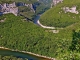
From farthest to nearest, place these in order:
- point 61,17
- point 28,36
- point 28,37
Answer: point 61,17
point 28,36
point 28,37

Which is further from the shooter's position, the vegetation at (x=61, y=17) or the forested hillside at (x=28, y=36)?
the vegetation at (x=61, y=17)

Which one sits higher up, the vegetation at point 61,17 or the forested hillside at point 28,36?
the vegetation at point 61,17

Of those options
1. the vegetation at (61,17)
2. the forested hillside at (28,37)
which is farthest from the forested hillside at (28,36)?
the vegetation at (61,17)

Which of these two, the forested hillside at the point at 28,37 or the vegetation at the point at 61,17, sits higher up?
the vegetation at the point at 61,17

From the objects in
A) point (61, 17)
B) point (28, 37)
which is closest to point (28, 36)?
point (28, 37)

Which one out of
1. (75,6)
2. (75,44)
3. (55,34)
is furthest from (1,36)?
(75,44)

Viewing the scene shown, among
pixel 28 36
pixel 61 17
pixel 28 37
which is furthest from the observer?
pixel 61 17

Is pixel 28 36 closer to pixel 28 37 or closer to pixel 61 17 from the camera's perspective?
pixel 28 37

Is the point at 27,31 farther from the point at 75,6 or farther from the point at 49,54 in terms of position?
the point at 75,6

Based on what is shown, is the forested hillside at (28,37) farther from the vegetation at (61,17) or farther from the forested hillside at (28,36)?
the vegetation at (61,17)
